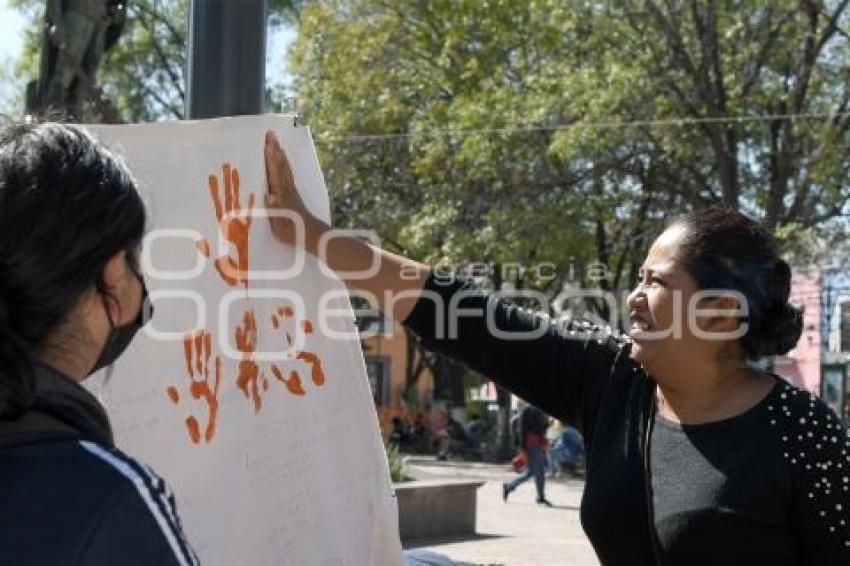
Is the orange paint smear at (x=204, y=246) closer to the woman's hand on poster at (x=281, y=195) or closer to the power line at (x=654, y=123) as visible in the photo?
the woman's hand on poster at (x=281, y=195)

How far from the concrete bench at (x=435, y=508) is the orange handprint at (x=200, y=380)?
25.4 ft

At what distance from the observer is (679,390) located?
8.22 ft

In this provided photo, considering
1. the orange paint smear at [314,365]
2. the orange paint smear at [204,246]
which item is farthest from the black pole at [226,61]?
the orange paint smear at [314,365]

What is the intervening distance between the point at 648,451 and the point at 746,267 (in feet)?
1.30

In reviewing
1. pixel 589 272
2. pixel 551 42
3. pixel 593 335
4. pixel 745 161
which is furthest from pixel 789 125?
pixel 593 335

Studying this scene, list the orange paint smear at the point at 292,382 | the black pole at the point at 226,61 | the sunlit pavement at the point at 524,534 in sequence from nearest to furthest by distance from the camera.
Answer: the orange paint smear at the point at 292,382 < the black pole at the point at 226,61 < the sunlit pavement at the point at 524,534

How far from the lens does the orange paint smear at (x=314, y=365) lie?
2682 millimetres

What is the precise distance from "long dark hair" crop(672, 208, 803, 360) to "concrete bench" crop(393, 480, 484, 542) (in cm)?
781

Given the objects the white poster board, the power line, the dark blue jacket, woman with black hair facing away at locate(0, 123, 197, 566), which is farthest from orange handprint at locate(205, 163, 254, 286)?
the power line

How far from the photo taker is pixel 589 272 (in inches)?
1009

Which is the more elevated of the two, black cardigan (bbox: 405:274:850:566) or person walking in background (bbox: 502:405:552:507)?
black cardigan (bbox: 405:274:850:566)

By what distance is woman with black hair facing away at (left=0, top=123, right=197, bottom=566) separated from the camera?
125 centimetres

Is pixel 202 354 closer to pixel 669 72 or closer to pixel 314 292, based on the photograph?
pixel 314 292

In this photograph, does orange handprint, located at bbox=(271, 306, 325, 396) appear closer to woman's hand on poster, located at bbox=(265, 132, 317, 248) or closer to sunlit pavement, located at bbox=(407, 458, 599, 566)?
woman's hand on poster, located at bbox=(265, 132, 317, 248)
